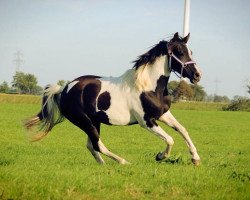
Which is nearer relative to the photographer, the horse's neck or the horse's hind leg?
the horse's neck

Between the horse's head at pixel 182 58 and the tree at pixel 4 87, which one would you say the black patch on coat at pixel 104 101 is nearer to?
the horse's head at pixel 182 58

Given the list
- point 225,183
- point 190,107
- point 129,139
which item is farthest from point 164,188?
point 190,107

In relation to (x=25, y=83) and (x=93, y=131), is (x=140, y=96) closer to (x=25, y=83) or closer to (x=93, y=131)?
(x=93, y=131)

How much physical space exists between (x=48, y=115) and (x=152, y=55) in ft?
9.89

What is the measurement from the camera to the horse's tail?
10.5 meters

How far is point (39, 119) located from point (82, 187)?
14.0ft

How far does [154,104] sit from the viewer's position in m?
8.90

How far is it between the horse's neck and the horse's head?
0.17 metres

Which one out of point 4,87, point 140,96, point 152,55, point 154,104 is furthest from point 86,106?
point 4,87

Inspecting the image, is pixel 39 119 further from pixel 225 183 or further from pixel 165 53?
pixel 225 183

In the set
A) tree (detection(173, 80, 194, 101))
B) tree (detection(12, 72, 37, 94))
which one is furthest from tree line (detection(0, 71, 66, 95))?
tree (detection(173, 80, 194, 101))

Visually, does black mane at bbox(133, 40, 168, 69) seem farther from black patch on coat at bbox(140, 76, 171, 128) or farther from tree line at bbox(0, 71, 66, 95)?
tree line at bbox(0, 71, 66, 95)

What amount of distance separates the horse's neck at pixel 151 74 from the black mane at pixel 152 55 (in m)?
0.08

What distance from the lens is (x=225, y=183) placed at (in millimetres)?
7441
